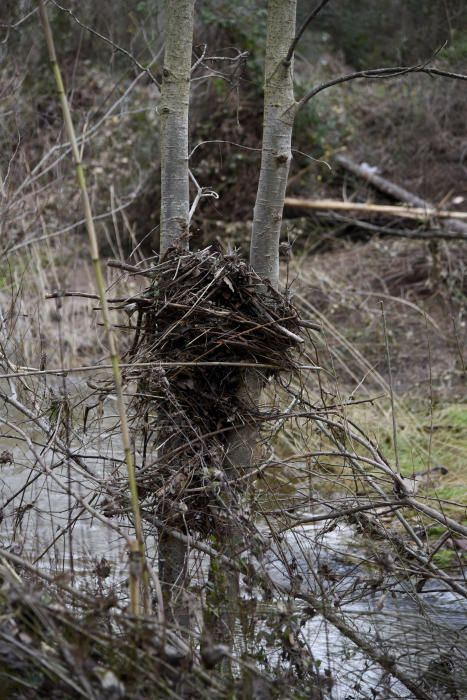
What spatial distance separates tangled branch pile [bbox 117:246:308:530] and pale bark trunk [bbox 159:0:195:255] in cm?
17

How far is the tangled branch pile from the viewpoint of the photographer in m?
2.84

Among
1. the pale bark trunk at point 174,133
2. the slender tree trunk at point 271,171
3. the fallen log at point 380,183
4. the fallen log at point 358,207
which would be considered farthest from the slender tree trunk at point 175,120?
the fallen log at point 380,183

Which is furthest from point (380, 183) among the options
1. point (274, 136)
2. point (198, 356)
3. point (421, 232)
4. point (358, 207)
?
point (198, 356)

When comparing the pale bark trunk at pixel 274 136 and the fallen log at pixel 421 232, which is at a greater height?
the fallen log at pixel 421 232

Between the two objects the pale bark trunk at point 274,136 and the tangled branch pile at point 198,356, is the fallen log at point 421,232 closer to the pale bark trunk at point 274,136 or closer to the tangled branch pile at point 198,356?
the pale bark trunk at point 274,136

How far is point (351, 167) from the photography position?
1058 cm

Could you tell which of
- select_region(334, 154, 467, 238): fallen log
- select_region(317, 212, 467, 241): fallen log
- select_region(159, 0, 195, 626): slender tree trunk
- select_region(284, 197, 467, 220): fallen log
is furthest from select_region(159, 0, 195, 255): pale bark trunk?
select_region(334, 154, 467, 238): fallen log

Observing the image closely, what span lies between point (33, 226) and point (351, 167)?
4674 millimetres

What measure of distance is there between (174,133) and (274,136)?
37cm

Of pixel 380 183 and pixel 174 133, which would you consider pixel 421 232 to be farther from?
pixel 174 133

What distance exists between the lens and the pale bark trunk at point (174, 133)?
308 cm

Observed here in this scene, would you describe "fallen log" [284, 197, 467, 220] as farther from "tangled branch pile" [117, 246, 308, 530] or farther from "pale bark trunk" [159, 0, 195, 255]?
"tangled branch pile" [117, 246, 308, 530]

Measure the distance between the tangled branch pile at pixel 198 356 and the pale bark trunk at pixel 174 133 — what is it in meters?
0.17

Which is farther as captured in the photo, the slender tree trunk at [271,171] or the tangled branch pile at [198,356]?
the slender tree trunk at [271,171]
